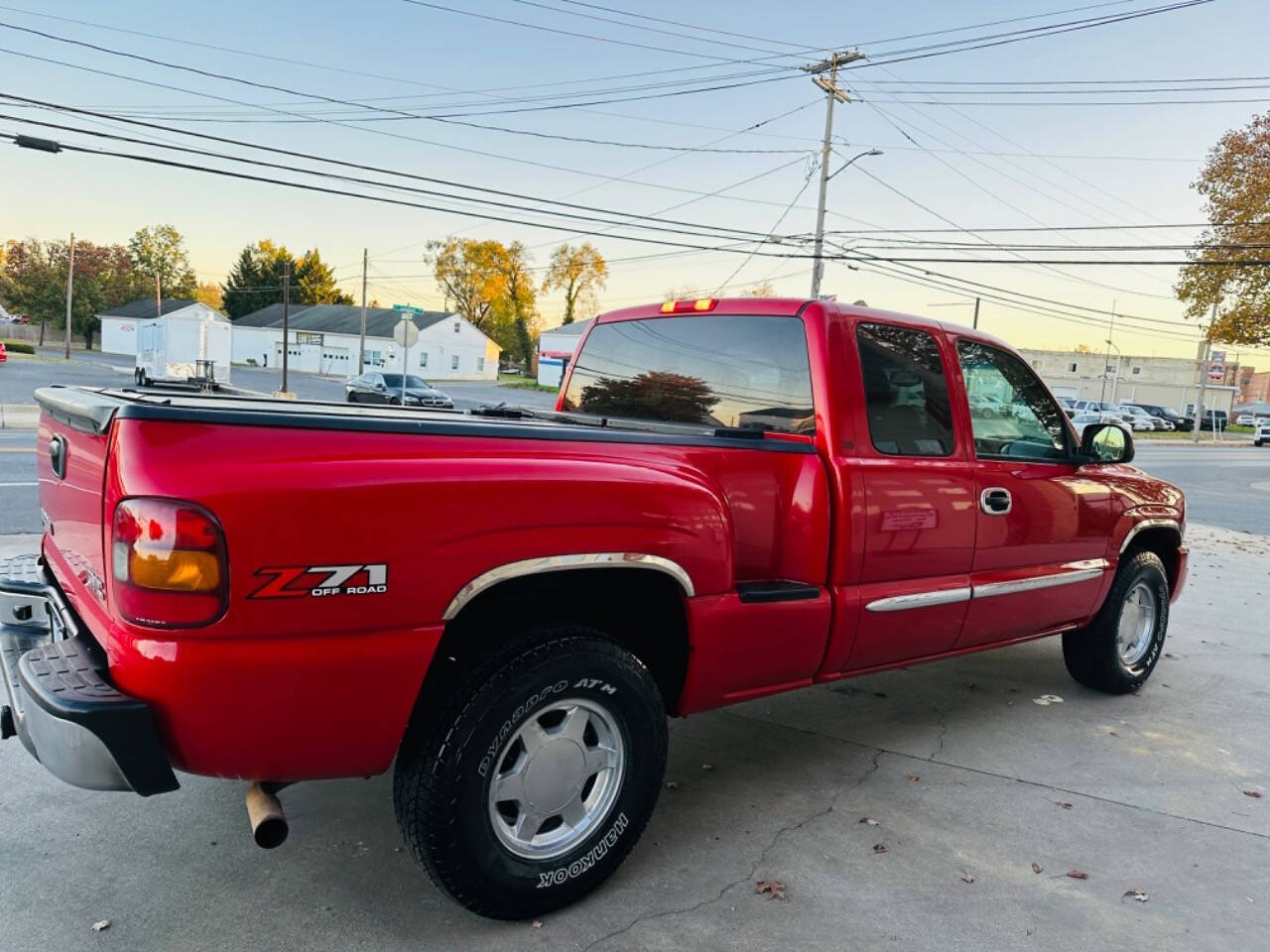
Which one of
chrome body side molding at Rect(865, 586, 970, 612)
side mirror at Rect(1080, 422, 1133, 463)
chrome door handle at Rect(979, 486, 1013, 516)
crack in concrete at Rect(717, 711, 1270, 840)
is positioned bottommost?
crack in concrete at Rect(717, 711, 1270, 840)

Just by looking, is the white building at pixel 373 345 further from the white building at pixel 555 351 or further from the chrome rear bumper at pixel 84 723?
the chrome rear bumper at pixel 84 723

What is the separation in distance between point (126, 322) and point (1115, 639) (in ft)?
285

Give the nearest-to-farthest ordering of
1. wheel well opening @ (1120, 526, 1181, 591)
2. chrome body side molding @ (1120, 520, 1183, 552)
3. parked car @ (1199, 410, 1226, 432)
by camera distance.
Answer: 1. chrome body side molding @ (1120, 520, 1183, 552)
2. wheel well opening @ (1120, 526, 1181, 591)
3. parked car @ (1199, 410, 1226, 432)

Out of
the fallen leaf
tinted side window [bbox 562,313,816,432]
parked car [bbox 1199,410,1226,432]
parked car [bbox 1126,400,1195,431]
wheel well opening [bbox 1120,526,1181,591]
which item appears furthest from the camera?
parked car [bbox 1126,400,1195,431]

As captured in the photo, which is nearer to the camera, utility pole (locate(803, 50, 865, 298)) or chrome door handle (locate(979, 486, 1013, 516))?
chrome door handle (locate(979, 486, 1013, 516))

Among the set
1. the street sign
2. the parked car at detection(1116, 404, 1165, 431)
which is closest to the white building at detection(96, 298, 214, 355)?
the street sign

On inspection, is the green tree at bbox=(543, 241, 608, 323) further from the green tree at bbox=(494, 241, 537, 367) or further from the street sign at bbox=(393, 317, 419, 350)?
the street sign at bbox=(393, 317, 419, 350)

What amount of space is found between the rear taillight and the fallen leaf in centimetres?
186

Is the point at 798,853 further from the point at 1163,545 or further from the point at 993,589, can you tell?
the point at 1163,545

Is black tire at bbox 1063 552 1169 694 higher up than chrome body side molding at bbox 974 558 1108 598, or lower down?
lower down

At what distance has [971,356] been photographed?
4148 mm

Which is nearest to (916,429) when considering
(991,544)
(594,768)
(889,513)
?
(889,513)

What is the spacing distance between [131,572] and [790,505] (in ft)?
6.92

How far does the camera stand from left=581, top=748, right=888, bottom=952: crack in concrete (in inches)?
104
